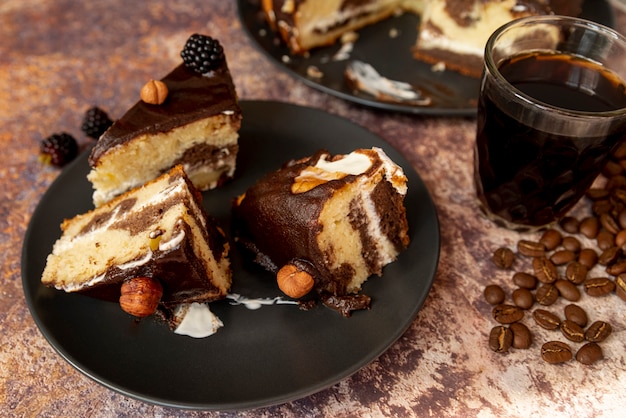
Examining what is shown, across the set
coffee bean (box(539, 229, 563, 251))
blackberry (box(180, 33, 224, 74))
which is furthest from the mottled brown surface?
blackberry (box(180, 33, 224, 74))

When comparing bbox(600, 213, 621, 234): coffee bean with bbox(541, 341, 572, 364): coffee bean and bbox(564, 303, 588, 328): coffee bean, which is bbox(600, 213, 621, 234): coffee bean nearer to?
bbox(564, 303, 588, 328): coffee bean

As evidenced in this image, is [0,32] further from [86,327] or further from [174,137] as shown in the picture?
[86,327]

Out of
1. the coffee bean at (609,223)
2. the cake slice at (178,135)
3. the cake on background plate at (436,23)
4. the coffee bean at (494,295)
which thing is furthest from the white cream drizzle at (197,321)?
the cake on background plate at (436,23)

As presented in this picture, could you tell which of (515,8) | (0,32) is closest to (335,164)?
(515,8)

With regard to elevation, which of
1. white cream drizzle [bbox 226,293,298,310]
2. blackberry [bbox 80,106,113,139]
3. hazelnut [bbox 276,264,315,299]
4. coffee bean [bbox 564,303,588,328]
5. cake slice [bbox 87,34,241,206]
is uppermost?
cake slice [bbox 87,34,241,206]

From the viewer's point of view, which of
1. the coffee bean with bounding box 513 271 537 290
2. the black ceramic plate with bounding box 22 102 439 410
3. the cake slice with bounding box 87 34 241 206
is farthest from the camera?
the cake slice with bounding box 87 34 241 206

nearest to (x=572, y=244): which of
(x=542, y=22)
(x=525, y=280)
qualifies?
(x=525, y=280)

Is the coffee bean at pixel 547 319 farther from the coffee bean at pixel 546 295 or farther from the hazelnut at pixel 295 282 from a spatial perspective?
the hazelnut at pixel 295 282
